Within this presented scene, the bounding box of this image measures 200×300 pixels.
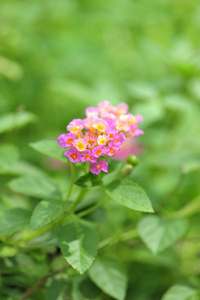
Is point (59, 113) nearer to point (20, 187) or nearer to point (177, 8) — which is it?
point (177, 8)

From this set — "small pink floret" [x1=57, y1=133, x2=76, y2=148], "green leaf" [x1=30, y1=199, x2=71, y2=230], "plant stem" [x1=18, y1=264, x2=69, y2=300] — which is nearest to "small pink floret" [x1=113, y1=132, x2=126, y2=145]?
"small pink floret" [x1=57, y1=133, x2=76, y2=148]

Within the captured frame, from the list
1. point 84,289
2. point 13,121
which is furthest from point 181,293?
point 13,121

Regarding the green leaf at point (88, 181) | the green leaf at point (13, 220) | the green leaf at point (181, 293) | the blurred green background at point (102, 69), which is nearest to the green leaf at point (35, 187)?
the green leaf at point (13, 220)

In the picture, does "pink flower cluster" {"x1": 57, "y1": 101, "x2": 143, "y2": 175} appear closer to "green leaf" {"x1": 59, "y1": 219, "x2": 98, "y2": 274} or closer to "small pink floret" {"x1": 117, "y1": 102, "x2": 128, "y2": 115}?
"small pink floret" {"x1": 117, "y1": 102, "x2": 128, "y2": 115}

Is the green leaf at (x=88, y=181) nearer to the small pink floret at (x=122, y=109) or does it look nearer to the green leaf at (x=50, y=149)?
the green leaf at (x=50, y=149)

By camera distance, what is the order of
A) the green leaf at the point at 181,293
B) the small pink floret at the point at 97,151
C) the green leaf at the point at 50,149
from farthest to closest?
the green leaf at the point at 181,293 → the green leaf at the point at 50,149 → the small pink floret at the point at 97,151

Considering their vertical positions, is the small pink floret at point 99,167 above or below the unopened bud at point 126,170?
below
